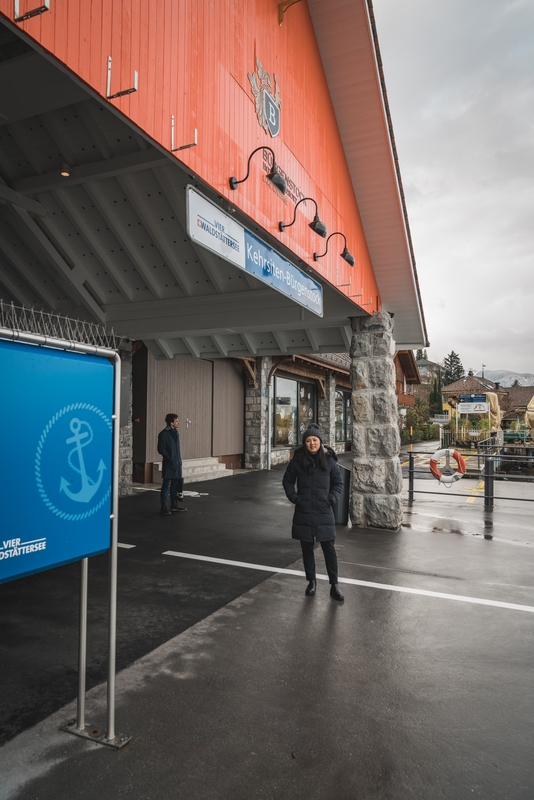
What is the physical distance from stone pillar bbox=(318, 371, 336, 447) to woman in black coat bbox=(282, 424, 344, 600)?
1721 cm

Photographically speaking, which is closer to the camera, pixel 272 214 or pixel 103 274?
pixel 272 214

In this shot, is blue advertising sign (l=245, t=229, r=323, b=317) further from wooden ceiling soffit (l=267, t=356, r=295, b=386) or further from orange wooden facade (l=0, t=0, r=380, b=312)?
wooden ceiling soffit (l=267, t=356, r=295, b=386)

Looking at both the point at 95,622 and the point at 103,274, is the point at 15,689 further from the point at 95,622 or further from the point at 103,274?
the point at 103,274

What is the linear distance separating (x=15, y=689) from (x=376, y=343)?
695 centimetres

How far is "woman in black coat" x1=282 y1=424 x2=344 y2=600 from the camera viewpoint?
4.97 metres

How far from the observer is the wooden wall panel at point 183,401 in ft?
43.2

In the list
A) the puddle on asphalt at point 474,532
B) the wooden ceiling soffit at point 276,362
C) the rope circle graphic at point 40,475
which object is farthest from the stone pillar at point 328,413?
the rope circle graphic at point 40,475

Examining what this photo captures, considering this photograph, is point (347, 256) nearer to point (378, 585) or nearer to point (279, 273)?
point (279, 273)

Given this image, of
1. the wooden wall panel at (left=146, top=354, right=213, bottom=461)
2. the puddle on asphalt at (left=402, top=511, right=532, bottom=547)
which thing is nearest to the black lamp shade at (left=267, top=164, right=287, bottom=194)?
the puddle on asphalt at (left=402, top=511, right=532, bottom=547)

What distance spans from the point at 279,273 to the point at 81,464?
3192 mm

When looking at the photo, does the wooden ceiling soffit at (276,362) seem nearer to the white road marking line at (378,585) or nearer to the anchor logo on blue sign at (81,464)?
the white road marking line at (378,585)

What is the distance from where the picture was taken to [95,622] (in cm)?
423

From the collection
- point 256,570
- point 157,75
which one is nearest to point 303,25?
point 157,75

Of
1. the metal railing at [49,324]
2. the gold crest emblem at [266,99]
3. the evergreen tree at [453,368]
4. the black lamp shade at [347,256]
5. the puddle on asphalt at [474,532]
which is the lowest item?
the puddle on asphalt at [474,532]
